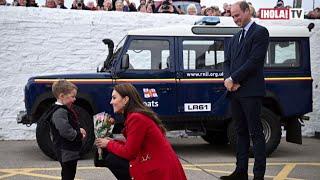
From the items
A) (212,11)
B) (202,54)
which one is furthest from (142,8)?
(202,54)

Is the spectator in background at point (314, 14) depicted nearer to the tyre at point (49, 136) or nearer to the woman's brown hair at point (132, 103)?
the tyre at point (49, 136)

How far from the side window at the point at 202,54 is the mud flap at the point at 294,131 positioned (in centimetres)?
162

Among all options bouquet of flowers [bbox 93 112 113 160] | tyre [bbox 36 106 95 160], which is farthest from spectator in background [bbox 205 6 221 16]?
bouquet of flowers [bbox 93 112 113 160]

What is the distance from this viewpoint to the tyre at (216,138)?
10273 millimetres

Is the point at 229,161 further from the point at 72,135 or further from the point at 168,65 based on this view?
the point at 72,135

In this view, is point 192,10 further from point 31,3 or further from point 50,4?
point 31,3

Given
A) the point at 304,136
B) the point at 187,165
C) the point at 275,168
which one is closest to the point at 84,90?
the point at 187,165

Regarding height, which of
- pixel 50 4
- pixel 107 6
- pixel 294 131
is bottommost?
pixel 294 131

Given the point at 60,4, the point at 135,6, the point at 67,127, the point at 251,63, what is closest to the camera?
the point at 67,127

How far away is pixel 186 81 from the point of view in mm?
8758

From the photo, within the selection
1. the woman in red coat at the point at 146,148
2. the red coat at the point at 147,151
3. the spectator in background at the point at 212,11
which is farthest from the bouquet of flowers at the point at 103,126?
the spectator in background at the point at 212,11

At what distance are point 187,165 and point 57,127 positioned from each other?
323 centimetres

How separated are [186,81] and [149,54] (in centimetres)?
75

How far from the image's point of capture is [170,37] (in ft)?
29.0
